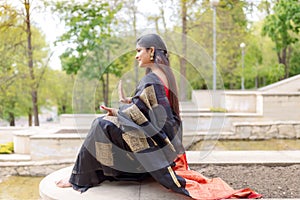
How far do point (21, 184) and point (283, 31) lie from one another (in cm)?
1063

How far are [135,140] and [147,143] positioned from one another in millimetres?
108

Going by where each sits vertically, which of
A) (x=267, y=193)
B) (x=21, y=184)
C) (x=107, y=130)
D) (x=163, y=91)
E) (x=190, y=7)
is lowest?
(x=21, y=184)

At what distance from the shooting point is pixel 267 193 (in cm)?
356

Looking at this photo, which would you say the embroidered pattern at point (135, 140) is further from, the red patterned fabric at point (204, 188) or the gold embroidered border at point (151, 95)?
the red patterned fabric at point (204, 188)

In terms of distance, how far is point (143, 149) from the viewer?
10.8ft

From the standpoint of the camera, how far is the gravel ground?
363cm

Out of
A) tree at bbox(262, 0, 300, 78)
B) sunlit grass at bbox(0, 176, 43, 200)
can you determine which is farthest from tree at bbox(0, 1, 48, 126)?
tree at bbox(262, 0, 300, 78)

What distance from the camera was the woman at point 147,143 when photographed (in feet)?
10.7

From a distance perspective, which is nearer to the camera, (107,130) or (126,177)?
(107,130)

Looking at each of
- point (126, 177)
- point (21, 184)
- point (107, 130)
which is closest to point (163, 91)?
point (107, 130)

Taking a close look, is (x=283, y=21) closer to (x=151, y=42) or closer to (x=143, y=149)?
(x=151, y=42)

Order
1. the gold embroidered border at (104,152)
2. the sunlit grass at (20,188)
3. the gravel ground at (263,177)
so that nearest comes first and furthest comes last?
the gold embroidered border at (104,152), the gravel ground at (263,177), the sunlit grass at (20,188)

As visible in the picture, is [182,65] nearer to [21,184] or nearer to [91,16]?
[91,16]

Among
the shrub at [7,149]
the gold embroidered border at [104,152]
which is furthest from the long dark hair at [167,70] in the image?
the shrub at [7,149]
